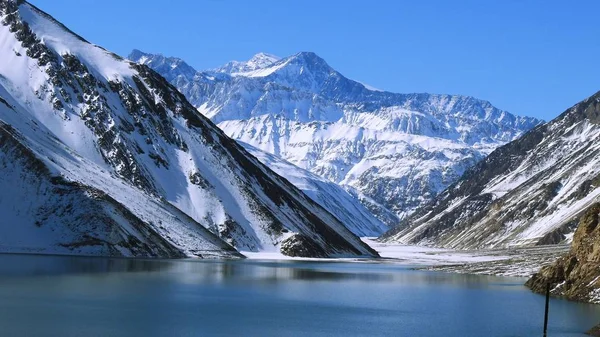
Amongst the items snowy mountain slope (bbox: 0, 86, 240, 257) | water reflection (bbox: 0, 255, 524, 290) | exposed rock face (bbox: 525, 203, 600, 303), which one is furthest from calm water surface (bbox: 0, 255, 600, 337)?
snowy mountain slope (bbox: 0, 86, 240, 257)

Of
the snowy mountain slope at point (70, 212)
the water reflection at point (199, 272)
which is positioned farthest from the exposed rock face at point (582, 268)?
the snowy mountain slope at point (70, 212)

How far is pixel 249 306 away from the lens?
86125 millimetres

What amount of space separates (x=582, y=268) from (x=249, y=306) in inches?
1509

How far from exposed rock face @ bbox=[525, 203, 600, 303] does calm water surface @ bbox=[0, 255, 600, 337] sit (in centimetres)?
286

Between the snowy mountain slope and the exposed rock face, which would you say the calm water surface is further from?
the snowy mountain slope

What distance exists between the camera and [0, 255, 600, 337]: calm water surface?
228ft

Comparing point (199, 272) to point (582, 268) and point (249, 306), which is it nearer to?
point (249, 306)

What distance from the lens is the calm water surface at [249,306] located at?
69438 mm

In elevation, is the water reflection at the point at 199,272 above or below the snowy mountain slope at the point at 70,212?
below

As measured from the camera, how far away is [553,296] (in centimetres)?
10275

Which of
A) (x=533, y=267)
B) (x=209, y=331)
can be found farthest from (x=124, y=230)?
(x=209, y=331)

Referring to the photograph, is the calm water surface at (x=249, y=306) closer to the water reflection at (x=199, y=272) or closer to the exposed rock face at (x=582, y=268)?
the water reflection at (x=199, y=272)

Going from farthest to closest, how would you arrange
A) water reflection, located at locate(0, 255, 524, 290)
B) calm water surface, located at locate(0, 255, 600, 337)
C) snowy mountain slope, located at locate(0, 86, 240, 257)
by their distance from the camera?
snowy mountain slope, located at locate(0, 86, 240, 257), water reflection, located at locate(0, 255, 524, 290), calm water surface, located at locate(0, 255, 600, 337)

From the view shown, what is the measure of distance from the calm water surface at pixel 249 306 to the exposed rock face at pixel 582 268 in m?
2.86
